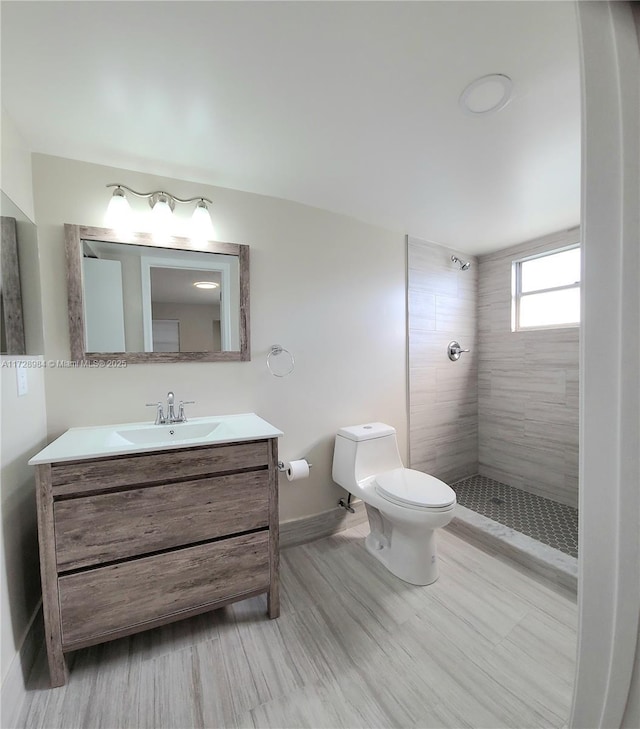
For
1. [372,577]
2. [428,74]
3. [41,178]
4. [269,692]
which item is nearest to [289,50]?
[428,74]

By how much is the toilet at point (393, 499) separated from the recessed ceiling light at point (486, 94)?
171cm

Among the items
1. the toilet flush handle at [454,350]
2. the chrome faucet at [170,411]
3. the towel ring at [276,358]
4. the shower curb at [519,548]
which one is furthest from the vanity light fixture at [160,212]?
the shower curb at [519,548]

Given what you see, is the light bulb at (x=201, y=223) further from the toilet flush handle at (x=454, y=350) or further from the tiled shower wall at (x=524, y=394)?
the tiled shower wall at (x=524, y=394)

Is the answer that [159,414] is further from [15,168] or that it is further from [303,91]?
[303,91]

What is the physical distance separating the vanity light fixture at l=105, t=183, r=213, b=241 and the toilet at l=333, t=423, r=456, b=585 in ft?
4.93

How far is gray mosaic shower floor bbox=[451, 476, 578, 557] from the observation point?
206 cm

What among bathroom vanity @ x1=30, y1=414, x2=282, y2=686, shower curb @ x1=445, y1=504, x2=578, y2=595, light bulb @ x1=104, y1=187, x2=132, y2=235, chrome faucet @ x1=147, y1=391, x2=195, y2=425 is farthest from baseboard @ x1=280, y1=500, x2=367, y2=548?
light bulb @ x1=104, y1=187, x2=132, y2=235

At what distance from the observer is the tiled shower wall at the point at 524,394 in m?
2.47

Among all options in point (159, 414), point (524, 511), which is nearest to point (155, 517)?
point (159, 414)

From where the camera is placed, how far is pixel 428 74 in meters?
1.12

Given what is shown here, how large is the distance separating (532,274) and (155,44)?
2916mm

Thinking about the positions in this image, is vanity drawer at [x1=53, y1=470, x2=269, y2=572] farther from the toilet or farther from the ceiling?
the ceiling

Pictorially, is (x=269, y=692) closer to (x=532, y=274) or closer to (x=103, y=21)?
(x=103, y=21)

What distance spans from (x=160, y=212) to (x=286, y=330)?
3.01ft
